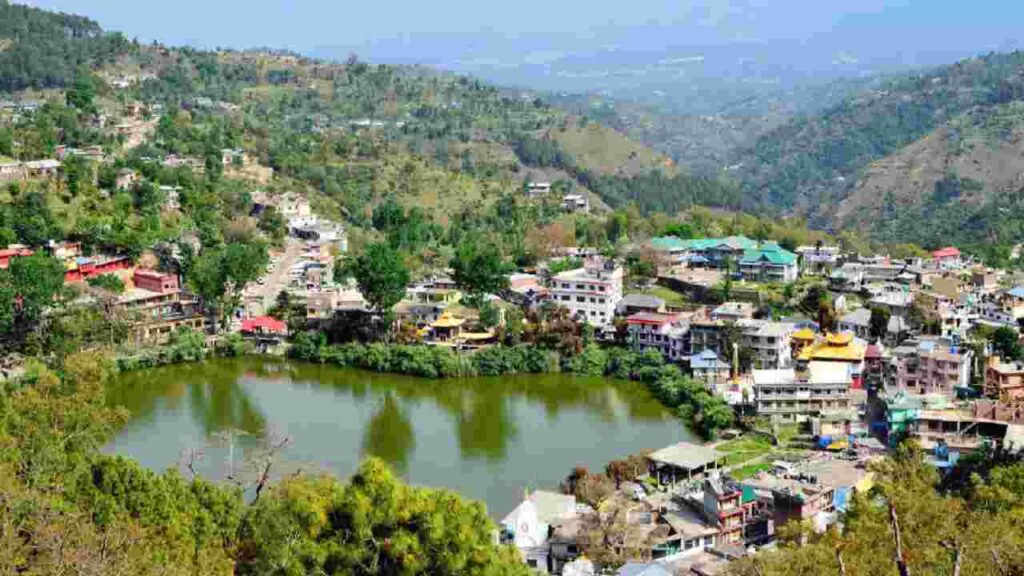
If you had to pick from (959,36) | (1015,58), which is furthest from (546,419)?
(959,36)

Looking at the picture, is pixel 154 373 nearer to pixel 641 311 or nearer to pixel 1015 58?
pixel 641 311

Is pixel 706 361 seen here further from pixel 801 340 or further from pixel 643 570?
pixel 643 570

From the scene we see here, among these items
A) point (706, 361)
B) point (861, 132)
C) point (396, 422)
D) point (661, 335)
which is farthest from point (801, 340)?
point (861, 132)

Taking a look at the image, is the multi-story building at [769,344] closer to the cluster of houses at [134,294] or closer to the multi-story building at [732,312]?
the multi-story building at [732,312]

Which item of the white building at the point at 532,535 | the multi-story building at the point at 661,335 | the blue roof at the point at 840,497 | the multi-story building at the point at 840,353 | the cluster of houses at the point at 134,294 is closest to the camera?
the white building at the point at 532,535

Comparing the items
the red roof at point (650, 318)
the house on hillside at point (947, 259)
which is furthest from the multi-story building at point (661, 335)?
the house on hillside at point (947, 259)
